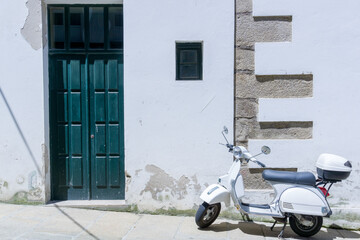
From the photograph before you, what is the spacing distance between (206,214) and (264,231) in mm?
797

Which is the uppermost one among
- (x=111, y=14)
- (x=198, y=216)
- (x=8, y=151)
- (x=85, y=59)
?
(x=111, y=14)

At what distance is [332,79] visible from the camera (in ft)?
18.0

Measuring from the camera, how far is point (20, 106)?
19.0 ft

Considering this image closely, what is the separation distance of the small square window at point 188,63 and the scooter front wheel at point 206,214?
71.1 inches

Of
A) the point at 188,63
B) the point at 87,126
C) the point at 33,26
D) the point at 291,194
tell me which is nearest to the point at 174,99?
the point at 188,63

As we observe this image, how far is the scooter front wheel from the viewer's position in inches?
199

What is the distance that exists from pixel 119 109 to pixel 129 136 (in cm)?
52

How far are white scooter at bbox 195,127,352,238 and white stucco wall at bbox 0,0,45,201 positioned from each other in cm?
260

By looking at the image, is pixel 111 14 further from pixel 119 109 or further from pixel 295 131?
pixel 295 131

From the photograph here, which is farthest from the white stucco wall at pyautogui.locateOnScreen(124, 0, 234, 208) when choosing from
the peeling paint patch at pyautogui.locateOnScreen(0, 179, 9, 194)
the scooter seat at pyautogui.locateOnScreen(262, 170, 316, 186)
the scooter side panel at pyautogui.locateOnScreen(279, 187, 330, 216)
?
the peeling paint patch at pyautogui.locateOnScreen(0, 179, 9, 194)

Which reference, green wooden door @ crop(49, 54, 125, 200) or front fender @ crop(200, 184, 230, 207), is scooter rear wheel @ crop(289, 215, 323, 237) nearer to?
front fender @ crop(200, 184, 230, 207)

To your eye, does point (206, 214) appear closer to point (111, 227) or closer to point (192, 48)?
point (111, 227)

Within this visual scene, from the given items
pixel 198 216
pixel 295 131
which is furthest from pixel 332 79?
pixel 198 216

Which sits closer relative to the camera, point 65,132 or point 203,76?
point 203,76
